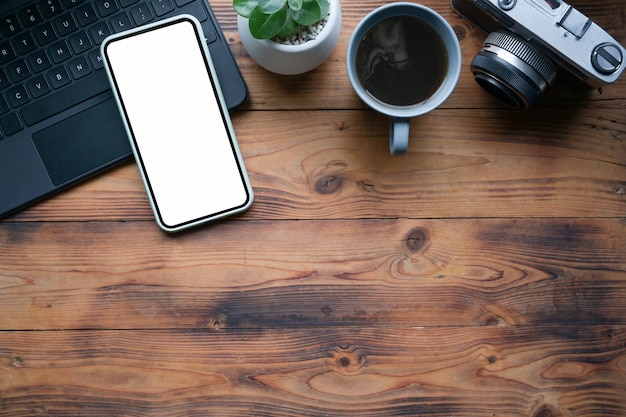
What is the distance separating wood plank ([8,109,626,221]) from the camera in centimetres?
66

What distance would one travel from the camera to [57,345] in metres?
0.65

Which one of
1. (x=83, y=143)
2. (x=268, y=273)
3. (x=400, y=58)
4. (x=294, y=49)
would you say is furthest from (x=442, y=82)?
(x=83, y=143)

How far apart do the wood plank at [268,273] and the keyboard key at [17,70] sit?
15cm

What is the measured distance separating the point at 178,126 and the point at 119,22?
0.12 meters

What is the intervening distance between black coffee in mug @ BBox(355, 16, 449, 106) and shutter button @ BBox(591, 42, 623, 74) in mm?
138

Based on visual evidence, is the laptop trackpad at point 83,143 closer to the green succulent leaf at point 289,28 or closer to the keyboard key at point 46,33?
the keyboard key at point 46,33

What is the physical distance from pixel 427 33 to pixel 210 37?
221 millimetres

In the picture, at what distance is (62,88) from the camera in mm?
622

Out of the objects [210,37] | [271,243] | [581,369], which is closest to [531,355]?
[581,369]

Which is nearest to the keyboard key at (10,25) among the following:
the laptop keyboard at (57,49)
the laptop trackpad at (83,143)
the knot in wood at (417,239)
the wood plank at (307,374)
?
the laptop keyboard at (57,49)

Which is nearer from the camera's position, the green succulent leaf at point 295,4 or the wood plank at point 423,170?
the green succulent leaf at point 295,4

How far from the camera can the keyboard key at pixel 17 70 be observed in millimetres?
615

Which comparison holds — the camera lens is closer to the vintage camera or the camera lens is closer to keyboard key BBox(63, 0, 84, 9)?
the vintage camera

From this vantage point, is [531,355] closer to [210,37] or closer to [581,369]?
[581,369]
